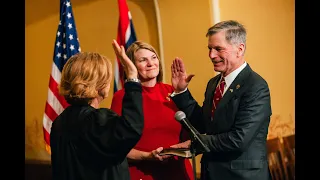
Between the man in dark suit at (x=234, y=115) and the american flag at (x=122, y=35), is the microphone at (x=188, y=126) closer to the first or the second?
the man in dark suit at (x=234, y=115)

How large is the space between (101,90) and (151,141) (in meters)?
0.80

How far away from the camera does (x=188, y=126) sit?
1.96 metres

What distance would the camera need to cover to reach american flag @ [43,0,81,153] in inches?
134

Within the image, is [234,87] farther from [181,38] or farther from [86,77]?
[181,38]

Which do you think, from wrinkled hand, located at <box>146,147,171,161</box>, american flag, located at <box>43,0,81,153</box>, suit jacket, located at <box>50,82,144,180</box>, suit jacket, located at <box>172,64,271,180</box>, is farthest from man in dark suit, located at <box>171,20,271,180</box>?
american flag, located at <box>43,0,81,153</box>

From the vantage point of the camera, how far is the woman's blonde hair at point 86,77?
74.1 inches

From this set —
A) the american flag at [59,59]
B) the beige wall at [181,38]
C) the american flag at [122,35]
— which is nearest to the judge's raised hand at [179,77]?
the beige wall at [181,38]

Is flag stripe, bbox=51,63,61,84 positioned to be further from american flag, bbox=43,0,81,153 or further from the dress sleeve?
the dress sleeve

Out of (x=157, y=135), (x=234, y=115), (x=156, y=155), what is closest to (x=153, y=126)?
(x=157, y=135)

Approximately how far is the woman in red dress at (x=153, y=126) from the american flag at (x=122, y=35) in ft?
2.62

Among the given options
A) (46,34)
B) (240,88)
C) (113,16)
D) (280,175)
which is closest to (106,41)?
(113,16)

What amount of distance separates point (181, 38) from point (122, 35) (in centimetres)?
43

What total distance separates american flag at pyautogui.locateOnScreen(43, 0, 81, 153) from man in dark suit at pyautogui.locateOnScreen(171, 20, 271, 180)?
1.39 metres

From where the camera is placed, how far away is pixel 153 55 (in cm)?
263
